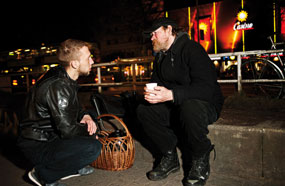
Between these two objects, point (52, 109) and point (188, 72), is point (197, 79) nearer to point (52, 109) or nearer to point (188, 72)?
point (188, 72)

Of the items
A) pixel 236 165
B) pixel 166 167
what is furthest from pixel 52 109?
pixel 236 165

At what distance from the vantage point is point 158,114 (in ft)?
8.34

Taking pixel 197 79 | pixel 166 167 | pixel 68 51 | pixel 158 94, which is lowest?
pixel 166 167

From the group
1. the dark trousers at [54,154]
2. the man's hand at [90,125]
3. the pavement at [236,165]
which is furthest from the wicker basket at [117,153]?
the dark trousers at [54,154]

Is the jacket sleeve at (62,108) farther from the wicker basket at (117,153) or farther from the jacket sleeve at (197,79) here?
the jacket sleeve at (197,79)

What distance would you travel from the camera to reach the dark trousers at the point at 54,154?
222cm

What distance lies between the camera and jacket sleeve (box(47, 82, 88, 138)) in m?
2.07

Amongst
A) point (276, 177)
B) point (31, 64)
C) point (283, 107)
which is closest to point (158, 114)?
point (276, 177)

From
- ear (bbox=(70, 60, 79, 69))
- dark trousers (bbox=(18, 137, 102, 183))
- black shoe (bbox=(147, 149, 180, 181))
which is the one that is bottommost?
black shoe (bbox=(147, 149, 180, 181))

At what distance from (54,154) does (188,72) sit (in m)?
1.53

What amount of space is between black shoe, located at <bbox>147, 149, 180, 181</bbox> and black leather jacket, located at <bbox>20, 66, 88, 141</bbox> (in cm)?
86

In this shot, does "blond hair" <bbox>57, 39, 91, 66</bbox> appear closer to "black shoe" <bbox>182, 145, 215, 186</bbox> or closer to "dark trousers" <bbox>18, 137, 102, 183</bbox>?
"dark trousers" <bbox>18, 137, 102, 183</bbox>

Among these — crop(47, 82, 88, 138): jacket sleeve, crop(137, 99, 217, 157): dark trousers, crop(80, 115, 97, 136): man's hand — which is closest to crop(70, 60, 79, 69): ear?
crop(47, 82, 88, 138): jacket sleeve

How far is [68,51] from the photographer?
2271 mm
